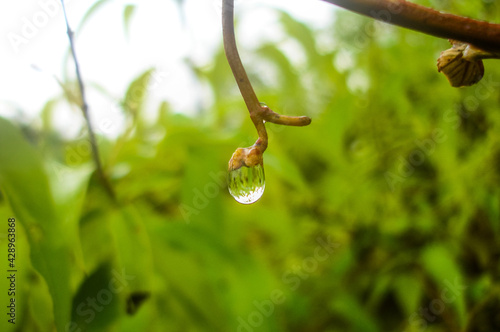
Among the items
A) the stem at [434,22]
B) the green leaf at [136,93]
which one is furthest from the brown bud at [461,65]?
the green leaf at [136,93]

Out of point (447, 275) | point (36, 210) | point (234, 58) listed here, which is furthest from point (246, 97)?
point (447, 275)

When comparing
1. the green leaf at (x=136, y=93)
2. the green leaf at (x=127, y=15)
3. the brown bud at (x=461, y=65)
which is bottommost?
the brown bud at (x=461, y=65)

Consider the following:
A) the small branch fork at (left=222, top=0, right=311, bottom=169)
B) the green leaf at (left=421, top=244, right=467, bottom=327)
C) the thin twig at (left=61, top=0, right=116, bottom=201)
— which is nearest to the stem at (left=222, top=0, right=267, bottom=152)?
the small branch fork at (left=222, top=0, right=311, bottom=169)

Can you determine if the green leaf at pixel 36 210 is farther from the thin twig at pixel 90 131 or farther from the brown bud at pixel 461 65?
the brown bud at pixel 461 65

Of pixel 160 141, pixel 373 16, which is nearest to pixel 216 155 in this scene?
pixel 160 141

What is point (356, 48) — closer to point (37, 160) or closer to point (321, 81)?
point (321, 81)

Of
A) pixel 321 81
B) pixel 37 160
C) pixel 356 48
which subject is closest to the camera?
pixel 37 160
